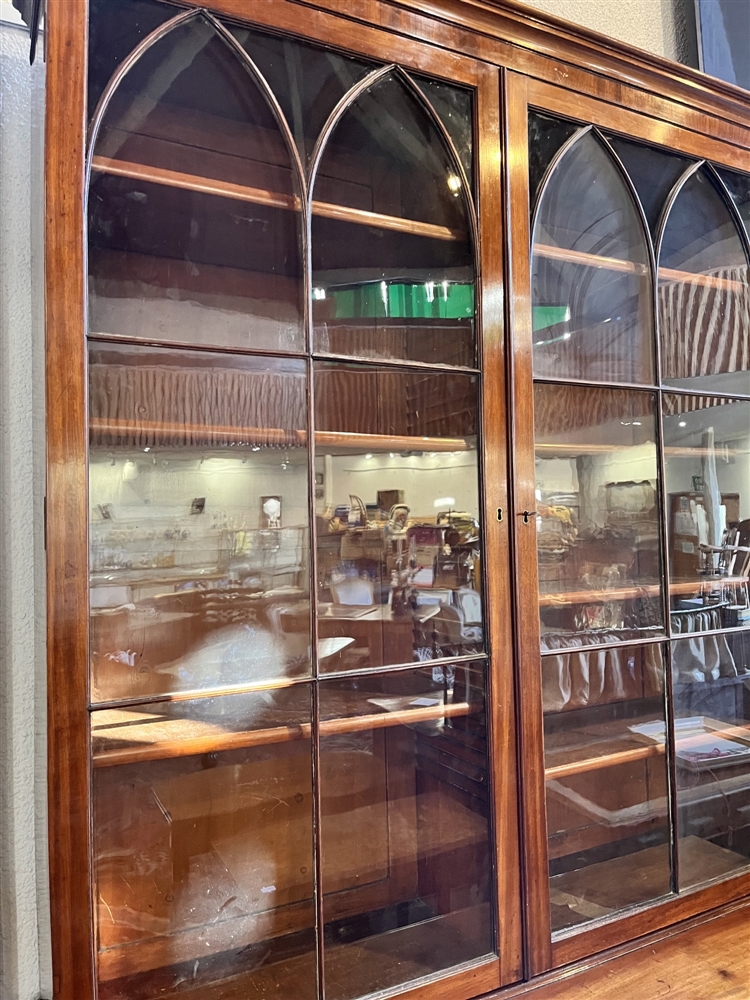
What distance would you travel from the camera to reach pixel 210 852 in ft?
Answer: 2.78

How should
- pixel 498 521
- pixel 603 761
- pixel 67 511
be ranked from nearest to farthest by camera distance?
pixel 67 511, pixel 498 521, pixel 603 761

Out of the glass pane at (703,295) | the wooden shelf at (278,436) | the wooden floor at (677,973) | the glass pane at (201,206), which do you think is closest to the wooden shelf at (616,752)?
the wooden floor at (677,973)

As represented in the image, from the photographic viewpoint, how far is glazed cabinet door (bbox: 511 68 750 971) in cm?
95

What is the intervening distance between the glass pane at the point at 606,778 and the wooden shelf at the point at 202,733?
8.0 inches

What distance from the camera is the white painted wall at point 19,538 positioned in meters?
0.92

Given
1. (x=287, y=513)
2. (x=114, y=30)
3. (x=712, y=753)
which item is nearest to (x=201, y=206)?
(x=114, y=30)

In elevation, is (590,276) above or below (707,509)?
above

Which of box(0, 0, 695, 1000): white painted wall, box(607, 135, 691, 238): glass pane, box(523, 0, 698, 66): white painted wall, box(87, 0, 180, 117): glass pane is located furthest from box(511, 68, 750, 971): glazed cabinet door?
box(523, 0, 698, 66): white painted wall

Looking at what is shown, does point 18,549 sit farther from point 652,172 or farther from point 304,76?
Result: point 652,172

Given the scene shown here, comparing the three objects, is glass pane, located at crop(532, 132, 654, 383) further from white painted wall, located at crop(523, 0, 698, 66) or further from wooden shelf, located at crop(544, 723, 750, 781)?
white painted wall, located at crop(523, 0, 698, 66)

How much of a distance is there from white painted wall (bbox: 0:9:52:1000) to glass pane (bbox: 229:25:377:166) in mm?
367

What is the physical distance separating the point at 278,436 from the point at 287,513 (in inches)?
4.0

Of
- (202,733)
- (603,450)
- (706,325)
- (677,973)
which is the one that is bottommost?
(677,973)

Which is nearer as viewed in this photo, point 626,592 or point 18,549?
point 18,549
